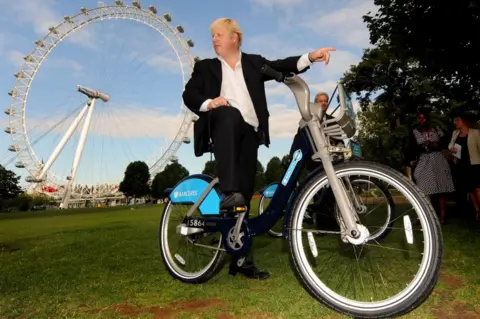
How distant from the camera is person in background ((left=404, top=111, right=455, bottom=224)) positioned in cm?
668

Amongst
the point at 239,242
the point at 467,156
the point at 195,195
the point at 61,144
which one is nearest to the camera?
the point at 239,242

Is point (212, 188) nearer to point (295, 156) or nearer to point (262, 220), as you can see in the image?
point (262, 220)

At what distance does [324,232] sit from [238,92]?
4.51ft

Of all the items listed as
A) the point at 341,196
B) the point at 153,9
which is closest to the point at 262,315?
the point at 341,196

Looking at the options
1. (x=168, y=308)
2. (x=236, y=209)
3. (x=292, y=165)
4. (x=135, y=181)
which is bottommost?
(x=168, y=308)

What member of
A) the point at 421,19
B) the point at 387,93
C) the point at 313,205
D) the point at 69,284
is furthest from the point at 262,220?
the point at 387,93

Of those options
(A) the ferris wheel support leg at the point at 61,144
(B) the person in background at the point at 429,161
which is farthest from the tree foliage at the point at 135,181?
→ (B) the person in background at the point at 429,161

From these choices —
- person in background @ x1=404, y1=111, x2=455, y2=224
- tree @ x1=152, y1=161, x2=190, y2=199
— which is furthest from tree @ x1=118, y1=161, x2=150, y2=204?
person in background @ x1=404, y1=111, x2=455, y2=224

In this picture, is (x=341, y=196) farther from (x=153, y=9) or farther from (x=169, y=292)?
(x=153, y=9)

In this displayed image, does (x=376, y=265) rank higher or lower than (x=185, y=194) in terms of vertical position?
lower

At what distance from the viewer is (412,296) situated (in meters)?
2.11

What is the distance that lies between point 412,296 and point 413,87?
2990 centimetres

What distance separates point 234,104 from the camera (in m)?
3.19

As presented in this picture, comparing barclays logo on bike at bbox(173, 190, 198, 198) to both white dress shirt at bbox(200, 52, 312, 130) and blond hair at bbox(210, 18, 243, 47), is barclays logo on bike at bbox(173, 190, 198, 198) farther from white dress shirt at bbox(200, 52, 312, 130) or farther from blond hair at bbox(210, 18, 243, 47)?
blond hair at bbox(210, 18, 243, 47)
